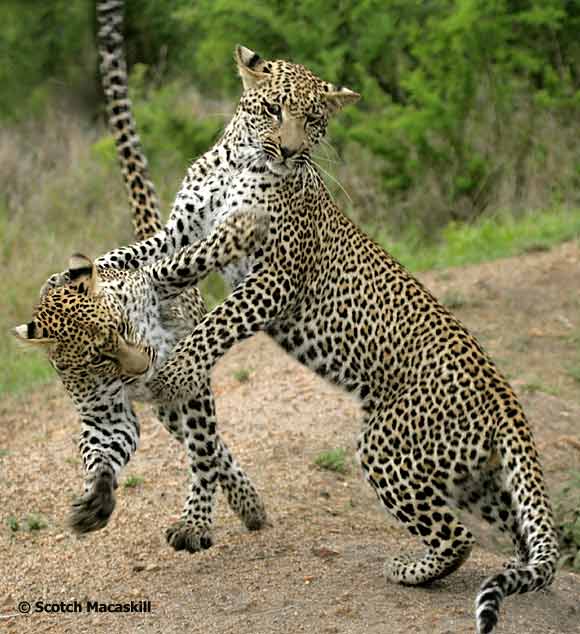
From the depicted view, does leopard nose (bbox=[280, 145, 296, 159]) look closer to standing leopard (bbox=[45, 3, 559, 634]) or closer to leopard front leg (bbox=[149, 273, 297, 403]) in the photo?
standing leopard (bbox=[45, 3, 559, 634])

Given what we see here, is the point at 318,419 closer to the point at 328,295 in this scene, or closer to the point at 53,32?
the point at 328,295

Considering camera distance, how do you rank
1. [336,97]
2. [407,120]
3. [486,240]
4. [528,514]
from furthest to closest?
[407,120]
[486,240]
[336,97]
[528,514]

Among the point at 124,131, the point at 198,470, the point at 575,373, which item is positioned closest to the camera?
the point at 198,470

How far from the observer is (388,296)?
7.00 meters

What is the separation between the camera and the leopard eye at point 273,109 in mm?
6930

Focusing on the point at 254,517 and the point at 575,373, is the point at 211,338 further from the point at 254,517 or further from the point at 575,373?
the point at 575,373

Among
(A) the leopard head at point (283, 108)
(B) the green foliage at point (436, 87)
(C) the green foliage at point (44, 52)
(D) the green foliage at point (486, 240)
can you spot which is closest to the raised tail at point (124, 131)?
(A) the leopard head at point (283, 108)

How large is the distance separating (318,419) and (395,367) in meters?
2.69

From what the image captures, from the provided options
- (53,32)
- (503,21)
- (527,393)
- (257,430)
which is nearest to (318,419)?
(257,430)

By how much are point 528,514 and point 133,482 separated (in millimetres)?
→ 3032

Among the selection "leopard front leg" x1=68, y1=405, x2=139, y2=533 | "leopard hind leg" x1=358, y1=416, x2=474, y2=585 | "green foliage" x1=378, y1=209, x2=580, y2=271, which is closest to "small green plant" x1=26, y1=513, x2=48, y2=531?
"leopard front leg" x1=68, y1=405, x2=139, y2=533

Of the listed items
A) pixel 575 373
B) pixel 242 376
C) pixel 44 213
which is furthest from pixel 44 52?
pixel 575 373

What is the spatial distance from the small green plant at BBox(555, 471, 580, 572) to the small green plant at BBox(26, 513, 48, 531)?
3.13m

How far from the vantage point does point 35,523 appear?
7.87 meters
